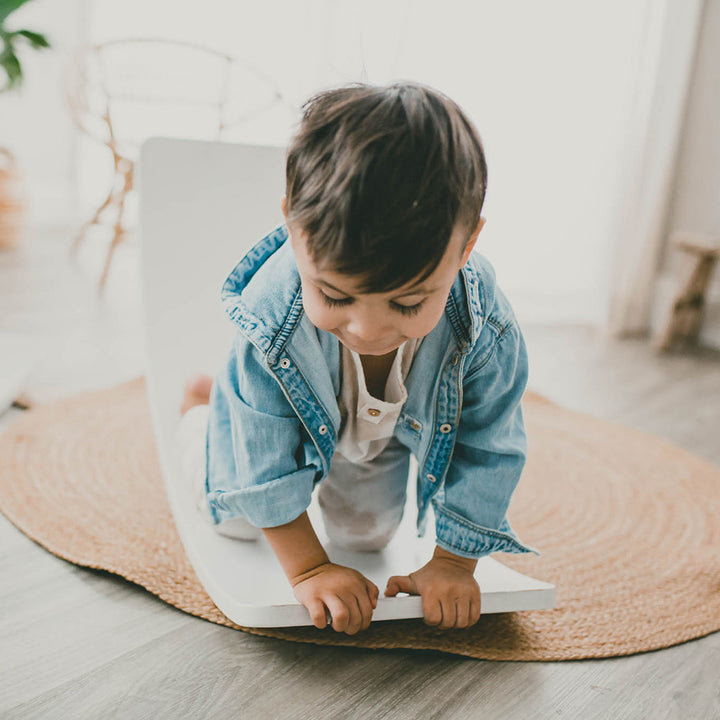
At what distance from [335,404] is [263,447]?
85 millimetres

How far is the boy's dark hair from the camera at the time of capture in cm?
Answer: 60

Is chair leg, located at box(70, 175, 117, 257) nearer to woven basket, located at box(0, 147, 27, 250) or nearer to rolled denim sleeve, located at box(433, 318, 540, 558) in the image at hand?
woven basket, located at box(0, 147, 27, 250)

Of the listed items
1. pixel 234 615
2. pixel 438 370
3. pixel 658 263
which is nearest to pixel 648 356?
pixel 658 263

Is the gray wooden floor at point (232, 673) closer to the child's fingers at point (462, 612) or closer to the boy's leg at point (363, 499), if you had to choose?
the child's fingers at point (462, 612)

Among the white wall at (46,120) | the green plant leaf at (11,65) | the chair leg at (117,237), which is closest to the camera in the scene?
the green plant leaf at (11,65)

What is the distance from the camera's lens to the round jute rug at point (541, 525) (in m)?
0.89

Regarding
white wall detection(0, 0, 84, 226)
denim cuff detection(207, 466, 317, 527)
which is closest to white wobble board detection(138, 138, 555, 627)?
denim cuff detection(207, 466, 317, 527)

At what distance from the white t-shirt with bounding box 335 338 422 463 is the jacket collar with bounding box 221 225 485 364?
6 cm

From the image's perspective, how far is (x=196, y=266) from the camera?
126 centimetres

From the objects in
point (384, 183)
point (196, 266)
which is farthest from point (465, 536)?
point (196, 266)

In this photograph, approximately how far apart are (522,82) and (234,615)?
5.92 feet

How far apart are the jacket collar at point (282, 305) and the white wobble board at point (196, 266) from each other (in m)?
0.28

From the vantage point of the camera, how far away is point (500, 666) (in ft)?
2.74

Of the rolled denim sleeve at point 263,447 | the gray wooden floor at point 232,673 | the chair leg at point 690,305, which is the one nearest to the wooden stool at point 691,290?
the chair leg at point 690,305
